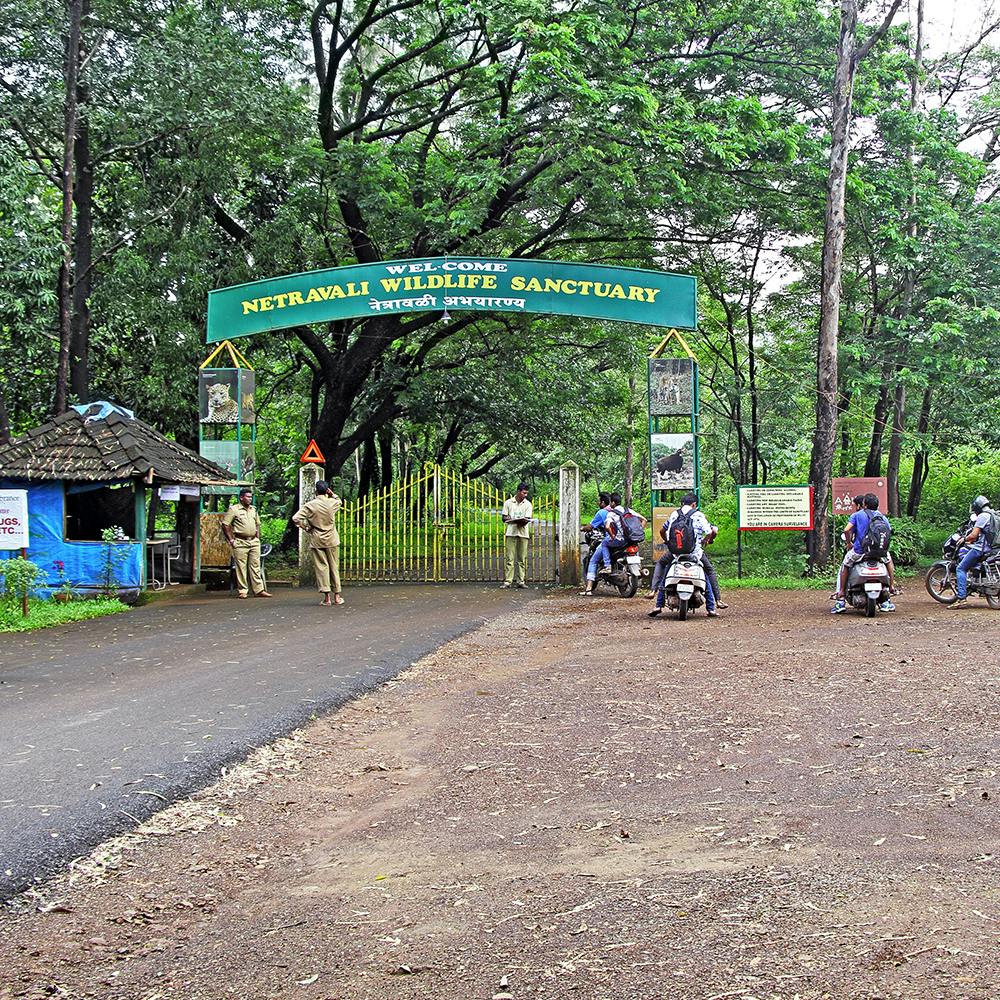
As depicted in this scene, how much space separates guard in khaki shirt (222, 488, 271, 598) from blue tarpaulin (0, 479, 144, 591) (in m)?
1.52

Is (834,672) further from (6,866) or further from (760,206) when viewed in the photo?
(760,206)

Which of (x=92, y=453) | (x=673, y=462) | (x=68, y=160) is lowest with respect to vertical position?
(x=673, y=462)

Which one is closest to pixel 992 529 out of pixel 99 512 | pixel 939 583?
pixel 939 583

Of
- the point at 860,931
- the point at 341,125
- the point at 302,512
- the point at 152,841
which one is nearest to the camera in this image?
the point at 860,931

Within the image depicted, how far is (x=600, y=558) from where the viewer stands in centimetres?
1706

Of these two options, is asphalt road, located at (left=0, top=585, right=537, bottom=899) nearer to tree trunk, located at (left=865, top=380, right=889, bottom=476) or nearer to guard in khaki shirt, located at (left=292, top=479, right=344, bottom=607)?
guard in khaki shirt, located at (left=292, top=479, right=344, bottom=607)

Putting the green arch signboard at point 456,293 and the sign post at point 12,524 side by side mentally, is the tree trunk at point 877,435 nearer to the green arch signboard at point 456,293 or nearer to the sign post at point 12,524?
the green arch signboard at point 456,293

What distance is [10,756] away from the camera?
644 centimetres

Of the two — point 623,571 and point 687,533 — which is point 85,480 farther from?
point 687,533

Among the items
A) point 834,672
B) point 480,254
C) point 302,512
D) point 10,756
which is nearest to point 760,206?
point 480,254

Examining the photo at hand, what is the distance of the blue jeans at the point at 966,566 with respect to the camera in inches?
572

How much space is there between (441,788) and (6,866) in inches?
90.0

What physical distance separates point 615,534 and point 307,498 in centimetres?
589

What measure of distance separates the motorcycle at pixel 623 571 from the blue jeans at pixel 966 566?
15.2ft
